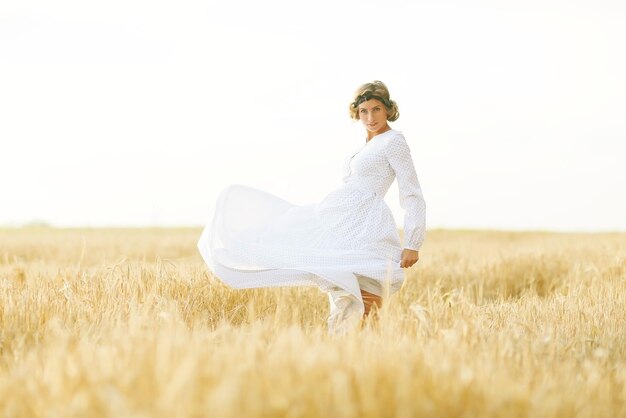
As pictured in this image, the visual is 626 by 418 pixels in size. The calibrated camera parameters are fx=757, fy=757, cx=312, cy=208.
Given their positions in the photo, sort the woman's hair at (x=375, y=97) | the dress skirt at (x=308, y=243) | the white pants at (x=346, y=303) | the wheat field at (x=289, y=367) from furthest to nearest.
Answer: the woman's hair at (x=375, y=97)
the white pants at (x=346, y=303)
the dress skirt at (x=308, y=243)
the wheat field at (x=289, y=367)

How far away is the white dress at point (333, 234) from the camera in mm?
4262

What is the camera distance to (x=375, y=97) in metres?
4.58

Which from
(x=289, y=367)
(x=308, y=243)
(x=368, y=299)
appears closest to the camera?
(x=289, y=367)

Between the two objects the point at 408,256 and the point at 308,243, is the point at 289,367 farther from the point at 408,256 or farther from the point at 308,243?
the point at 408,256

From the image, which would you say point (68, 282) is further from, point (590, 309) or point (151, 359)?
point (590, 309)

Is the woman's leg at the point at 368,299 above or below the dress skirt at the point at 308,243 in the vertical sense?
below

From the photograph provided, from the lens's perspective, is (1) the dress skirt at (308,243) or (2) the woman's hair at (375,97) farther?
(2) the woman's hair at (375,97)

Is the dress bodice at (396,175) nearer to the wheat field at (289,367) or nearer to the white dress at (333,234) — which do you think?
the white dress at (333,234)

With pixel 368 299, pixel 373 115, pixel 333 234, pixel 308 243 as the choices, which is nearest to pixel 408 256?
pixel 368 299

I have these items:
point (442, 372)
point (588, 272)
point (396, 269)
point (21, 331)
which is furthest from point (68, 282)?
point (588, 272)

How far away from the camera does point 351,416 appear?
2125 millimetres

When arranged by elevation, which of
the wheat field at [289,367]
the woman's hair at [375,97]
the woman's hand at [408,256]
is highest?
the woman's hair at [375,97]

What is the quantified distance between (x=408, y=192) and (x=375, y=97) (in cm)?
61

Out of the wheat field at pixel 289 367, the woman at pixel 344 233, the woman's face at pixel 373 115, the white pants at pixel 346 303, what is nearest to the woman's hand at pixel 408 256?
the woman at pixel 344 233
